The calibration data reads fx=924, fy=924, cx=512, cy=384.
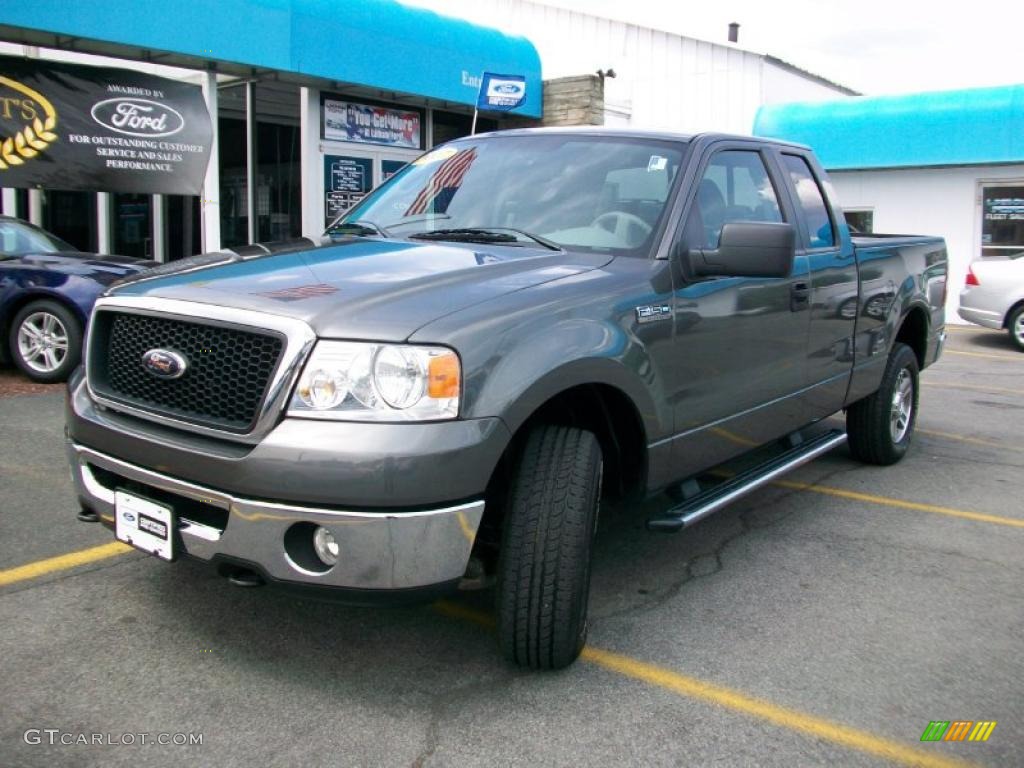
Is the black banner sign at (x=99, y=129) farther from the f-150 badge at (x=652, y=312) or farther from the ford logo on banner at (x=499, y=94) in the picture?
the f-150 badge at (x=652, y=312)

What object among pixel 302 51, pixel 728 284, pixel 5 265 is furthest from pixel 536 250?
pixel 302 51

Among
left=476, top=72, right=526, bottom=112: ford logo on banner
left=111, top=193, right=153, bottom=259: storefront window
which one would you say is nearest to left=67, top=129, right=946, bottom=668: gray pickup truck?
left=476, top=72, right=526, bottom=112: ford logo on banner

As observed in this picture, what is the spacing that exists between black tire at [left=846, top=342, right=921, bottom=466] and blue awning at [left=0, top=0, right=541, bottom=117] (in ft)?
25.6

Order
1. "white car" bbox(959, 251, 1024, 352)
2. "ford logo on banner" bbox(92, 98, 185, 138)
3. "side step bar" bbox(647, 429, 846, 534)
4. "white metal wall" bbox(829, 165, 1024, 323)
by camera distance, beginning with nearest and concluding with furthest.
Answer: "side step bar" bbox(647, 429, 846, 534) → "ford logo on banner" bbox(92, 98, 185, 138) → "white car" bbox(959, 251, 1024, 352) → "white metal wall" bbox(829, 165, 1024, 323)

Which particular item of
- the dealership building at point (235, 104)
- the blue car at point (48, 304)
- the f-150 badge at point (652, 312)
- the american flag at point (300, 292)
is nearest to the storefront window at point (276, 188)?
the dealership building at point (235, 104)

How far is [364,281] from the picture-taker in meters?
3.08

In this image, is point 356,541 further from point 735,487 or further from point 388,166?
point 388,166

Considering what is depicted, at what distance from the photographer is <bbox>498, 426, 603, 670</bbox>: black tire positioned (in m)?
2.90

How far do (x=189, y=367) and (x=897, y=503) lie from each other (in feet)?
13.4

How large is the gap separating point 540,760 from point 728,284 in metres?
2.15

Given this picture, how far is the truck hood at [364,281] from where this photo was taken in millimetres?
2768

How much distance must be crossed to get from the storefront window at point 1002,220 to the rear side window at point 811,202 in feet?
44.9

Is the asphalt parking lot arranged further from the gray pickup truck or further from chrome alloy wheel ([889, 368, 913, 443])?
chrome alloy wheel ([889, 368, 913, 443])

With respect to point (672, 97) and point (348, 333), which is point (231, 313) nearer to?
point (348, 333)
